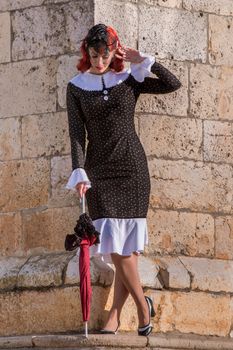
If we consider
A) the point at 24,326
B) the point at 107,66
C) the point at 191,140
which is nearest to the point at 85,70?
the point at 107,66

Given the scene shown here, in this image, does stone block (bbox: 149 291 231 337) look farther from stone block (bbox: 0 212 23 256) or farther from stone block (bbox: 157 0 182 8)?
stone block (bbox: 157 0 182 8)

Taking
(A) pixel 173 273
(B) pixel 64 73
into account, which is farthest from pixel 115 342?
(B) pixel 64 73

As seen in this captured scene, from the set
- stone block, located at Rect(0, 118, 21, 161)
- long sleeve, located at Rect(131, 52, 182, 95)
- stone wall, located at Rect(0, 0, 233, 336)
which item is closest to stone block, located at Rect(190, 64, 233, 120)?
stone wall, located at Rect(0, 0, 233, 336)

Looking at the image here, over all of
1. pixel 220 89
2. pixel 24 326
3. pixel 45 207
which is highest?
pixel 220 89

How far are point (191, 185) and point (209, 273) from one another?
568mm

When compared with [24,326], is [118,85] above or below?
above

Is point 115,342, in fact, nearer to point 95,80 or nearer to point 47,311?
point 47,311

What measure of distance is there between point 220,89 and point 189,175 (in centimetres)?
61

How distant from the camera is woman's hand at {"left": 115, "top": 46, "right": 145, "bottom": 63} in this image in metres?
9.76

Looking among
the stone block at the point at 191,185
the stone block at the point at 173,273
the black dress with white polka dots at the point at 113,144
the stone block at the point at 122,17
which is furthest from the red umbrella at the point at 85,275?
the stone block at the point at 122,17

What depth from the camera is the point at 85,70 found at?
9820 mm

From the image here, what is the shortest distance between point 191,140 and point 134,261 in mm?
1070

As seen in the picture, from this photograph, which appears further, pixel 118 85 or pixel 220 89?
pixel 220 89

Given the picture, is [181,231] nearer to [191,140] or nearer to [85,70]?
[191,140]
